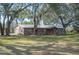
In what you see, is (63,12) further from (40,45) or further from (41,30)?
(40,45)

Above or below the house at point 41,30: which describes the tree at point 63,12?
above

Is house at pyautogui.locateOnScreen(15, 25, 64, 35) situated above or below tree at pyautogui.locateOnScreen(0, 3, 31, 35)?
below

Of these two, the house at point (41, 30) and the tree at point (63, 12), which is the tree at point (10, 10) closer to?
the house at point (41, 30)

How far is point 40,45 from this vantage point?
3258 millimetres

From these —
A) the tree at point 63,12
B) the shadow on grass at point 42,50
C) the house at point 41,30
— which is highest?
the tree at point 63,12

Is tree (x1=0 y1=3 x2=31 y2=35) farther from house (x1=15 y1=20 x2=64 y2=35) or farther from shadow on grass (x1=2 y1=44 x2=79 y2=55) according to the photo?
shadow on grass (x1=2 y1=44 x2=79 y2=55)

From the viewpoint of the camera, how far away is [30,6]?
10.8 ft

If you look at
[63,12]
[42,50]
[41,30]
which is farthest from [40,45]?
[63,12]

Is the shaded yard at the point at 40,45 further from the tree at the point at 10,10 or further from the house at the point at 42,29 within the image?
the tree at the point at 10,10

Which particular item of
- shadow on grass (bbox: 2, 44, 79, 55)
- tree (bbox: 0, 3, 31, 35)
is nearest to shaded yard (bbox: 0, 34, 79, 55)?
shadow on grass (bbox: 2, 44, 79, 55)

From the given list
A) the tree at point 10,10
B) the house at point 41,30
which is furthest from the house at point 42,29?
the tree at point 10,10

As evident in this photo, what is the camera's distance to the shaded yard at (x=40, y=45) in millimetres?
3254

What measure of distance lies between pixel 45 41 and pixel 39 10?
0.35m

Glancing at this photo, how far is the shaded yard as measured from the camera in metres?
3.25
